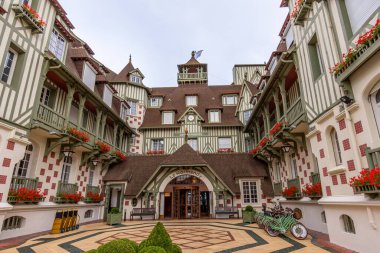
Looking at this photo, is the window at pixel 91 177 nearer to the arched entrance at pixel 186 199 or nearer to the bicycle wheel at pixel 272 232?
the arched entrance at pixel 186 199

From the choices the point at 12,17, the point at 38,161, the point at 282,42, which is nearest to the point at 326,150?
the point at 282,42

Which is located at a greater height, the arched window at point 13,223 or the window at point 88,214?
the arched window at point 13,223

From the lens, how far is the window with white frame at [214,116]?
768 inches

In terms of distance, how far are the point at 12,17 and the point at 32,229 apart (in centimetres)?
802

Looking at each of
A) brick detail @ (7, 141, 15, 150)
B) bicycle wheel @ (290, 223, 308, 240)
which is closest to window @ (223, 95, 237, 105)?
bicycle wheel @ (290, 223, 308, 240)

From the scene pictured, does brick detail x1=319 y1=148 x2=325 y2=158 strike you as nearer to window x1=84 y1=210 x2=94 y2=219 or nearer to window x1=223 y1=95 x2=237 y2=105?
window x1=84 y1=210 x2=94 y2=219

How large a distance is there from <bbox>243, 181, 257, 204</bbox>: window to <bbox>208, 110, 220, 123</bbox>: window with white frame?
6477 mm

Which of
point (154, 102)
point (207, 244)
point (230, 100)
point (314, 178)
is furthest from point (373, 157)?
point (154, 102)

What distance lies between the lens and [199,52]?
1227 inches

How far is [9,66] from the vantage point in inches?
322

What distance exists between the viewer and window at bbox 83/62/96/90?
1279 centimetres

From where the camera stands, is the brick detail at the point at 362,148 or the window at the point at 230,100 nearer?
the brick detail at the point at 362,148

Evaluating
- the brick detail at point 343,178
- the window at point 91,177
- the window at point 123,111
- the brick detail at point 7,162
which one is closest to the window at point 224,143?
the window at point 123,111

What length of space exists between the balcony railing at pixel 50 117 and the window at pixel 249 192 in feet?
37.4
